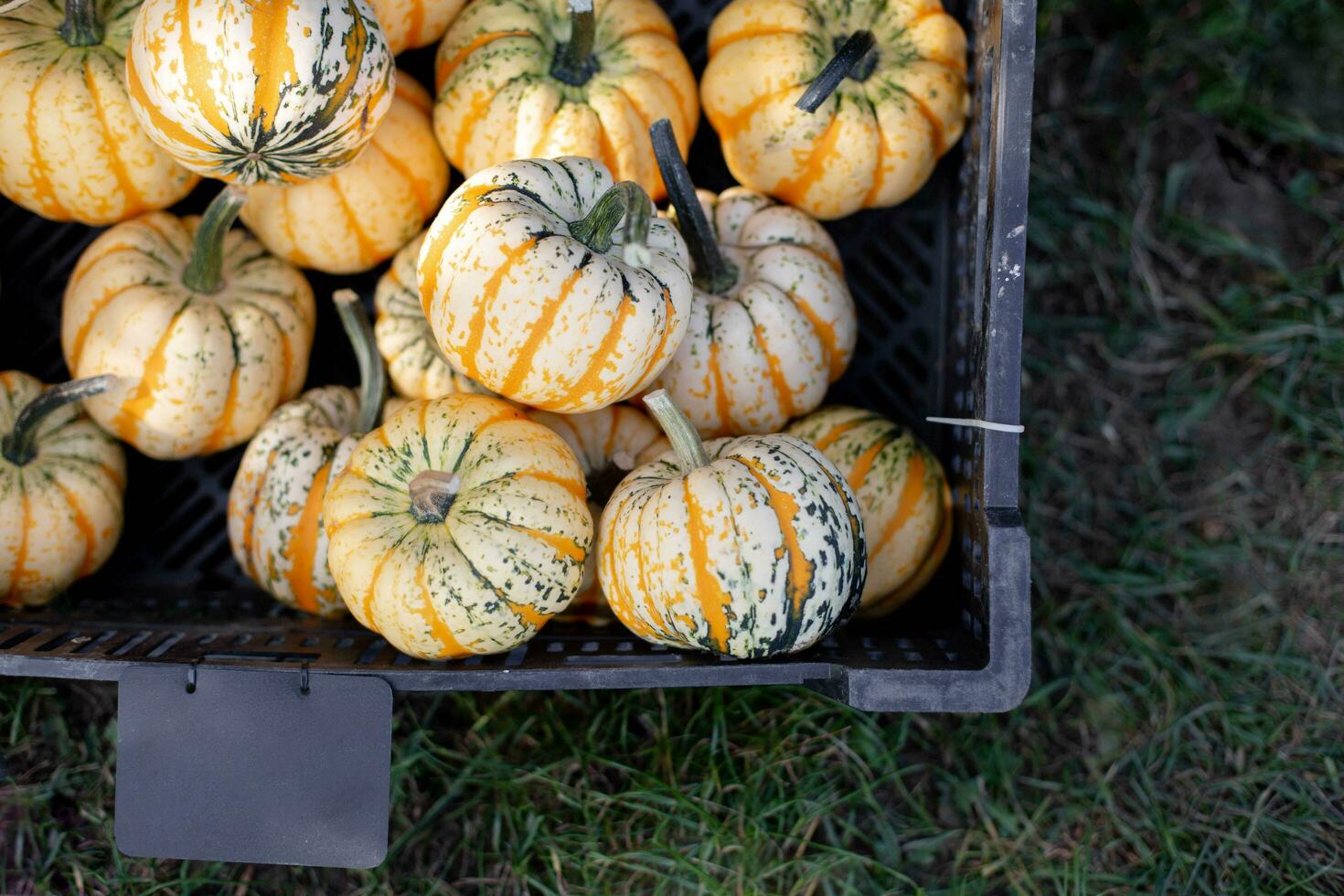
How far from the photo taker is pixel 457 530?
55.9 inches

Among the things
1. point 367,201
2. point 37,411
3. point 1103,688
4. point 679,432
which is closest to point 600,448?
point 679,432

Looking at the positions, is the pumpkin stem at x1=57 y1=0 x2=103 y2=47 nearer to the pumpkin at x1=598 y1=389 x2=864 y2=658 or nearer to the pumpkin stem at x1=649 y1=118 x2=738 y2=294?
the pumpkin stem at x1=649 y1=118 x2=738 y2=294

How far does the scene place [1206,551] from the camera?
2234mm

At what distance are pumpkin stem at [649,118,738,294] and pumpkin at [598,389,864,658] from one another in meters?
0.32

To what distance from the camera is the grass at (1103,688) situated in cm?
202

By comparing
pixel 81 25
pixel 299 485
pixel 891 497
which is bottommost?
pixel 891 497

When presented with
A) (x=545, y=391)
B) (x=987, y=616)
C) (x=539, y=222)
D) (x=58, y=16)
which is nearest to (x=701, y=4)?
(x=539, y=222)

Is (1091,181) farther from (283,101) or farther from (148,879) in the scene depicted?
(148,879)

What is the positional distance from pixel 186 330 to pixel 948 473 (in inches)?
52.6

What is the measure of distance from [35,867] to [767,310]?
1768mm

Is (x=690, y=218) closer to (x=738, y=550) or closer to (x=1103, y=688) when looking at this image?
(x=738, y=550)

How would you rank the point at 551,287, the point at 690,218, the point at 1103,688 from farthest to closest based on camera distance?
the point at 1103,688 → the point at 690,218 → the point at 551,287

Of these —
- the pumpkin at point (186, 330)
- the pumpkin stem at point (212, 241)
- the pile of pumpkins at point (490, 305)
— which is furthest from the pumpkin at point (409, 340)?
the pumpkin stem at point (212, 241)

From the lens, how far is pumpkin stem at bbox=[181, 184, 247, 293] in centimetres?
162
